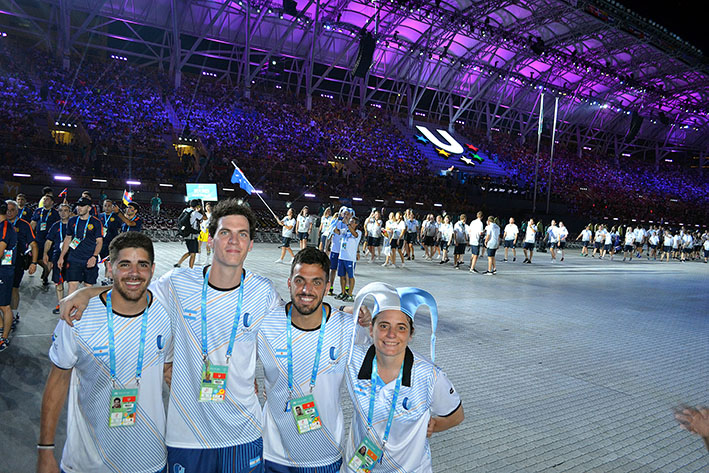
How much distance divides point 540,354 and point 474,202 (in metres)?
26.3

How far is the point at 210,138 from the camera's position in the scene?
27.2m

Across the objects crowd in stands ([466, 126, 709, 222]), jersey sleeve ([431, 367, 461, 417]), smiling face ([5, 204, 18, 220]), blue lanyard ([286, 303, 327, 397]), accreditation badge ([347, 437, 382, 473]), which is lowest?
accreditation badge ([347, 437, 382, 473])

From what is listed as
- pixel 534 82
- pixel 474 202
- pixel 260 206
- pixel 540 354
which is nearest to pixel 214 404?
pixel 540 354

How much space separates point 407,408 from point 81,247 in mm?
6775

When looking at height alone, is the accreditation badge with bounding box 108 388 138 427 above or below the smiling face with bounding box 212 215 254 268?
below

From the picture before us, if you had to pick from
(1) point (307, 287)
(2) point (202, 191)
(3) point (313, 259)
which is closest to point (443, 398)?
(1) point (307, 287)

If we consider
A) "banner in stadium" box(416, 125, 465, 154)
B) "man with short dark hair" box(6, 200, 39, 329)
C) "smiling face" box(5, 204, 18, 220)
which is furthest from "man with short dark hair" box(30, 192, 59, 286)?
"banner in stadium" box(416, 125, 465, 154)

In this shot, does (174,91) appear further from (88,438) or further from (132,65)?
(88,438)

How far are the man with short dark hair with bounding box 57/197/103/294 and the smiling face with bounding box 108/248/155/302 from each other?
5.58m

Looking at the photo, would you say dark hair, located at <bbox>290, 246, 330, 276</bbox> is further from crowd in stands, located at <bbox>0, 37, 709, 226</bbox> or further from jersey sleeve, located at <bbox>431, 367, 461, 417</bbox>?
crowd in stands, located at <bbox>0, 37, 709, 226</bbox>

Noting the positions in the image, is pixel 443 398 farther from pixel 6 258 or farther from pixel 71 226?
pixel 71 226

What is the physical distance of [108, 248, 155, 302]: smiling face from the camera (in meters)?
2.30

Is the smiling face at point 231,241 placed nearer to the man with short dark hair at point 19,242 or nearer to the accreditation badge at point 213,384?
the accreditation badge at point 213,384

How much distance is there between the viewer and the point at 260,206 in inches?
922
